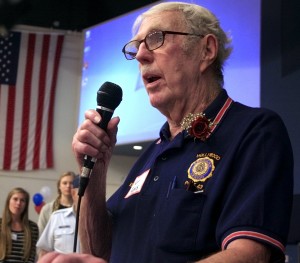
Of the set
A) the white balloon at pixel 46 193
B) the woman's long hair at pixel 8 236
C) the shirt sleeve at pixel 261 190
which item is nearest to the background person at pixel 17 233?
the woman's long hair at pixel 8 236

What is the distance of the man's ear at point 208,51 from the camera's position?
5.11 feet

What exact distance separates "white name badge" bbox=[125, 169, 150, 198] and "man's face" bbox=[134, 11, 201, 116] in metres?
0.21

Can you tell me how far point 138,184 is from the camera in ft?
4.82

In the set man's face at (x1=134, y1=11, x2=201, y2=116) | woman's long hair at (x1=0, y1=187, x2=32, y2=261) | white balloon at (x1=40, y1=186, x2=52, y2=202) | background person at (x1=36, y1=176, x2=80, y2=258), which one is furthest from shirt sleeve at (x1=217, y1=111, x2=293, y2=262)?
white balloon at (x1=40, y1=186, x2=52, y2=202)

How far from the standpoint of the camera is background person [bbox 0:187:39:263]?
4980 mm

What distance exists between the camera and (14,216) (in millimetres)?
5270

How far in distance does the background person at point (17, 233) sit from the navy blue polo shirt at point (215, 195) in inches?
149

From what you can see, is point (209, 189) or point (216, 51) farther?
point (216, 51)

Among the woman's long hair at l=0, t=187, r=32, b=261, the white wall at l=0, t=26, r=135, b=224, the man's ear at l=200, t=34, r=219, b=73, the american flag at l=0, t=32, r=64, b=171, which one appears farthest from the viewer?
the white wall at l=0, t=26, r=135, b=224

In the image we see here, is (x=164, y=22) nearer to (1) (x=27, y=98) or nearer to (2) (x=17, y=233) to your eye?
(2) (x=17, y=233)

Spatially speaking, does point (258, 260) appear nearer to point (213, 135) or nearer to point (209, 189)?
point (209, 189)

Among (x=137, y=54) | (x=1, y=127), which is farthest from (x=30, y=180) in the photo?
(x=137, y=54)

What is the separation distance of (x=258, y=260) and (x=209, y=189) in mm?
222

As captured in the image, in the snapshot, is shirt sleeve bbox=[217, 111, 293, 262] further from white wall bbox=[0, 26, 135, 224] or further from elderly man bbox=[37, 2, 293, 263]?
white wall bbox=[0, 26, 135, 224]
